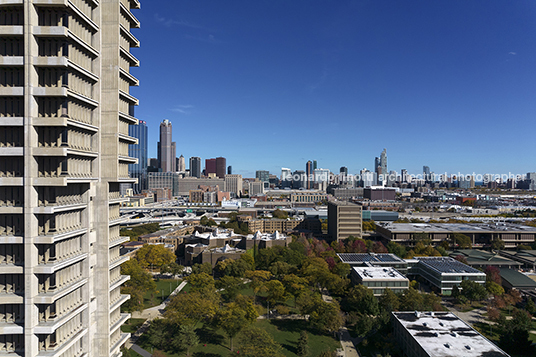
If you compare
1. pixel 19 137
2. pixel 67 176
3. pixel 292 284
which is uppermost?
pixel 19 137

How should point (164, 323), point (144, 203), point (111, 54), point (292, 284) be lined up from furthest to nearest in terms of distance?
point (144, 203), point (292, 284), point (164, 323), point (111, 54)

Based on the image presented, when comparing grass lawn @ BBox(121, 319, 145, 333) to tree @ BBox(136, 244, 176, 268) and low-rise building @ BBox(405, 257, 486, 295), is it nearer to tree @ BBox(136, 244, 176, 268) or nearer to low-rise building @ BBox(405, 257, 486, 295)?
tree @ BBox(136, 244, 176, 268)

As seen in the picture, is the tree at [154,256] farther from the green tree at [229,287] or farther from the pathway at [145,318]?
the green tree at [229,287]

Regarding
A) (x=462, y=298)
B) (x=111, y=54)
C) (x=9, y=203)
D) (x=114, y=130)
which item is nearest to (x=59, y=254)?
(x=9, y=203)

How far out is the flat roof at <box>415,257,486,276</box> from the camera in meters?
57.7

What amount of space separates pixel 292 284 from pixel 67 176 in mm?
42269

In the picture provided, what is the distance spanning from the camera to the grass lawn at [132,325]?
41.2 m

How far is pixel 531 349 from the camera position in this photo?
122 feet

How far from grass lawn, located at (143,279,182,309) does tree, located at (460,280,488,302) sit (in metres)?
55.6

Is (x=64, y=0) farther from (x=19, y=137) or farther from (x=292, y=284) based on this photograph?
(x=292, y=284)

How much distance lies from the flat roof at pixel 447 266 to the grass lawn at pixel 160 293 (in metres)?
54.4

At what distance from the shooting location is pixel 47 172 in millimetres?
16875

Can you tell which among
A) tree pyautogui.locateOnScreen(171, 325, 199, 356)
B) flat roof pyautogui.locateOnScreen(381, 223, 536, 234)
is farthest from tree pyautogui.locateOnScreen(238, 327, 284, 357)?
flat roof pyautogui.locateOnScreen(381, 223, 536, 234)

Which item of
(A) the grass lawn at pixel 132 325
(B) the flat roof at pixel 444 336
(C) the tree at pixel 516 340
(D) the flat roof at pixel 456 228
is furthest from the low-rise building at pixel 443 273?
(A) the grass lawn at pixel 132 325
